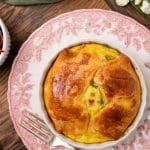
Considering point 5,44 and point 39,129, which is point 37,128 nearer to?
point 39,129

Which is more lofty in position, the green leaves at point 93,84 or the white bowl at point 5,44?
the white bowl at point 5,44

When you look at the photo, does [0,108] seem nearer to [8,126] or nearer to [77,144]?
[8,126]

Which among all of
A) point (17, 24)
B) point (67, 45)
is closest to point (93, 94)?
point (67, 45)

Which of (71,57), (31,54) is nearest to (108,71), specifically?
(71,57)

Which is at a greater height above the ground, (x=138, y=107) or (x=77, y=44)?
(x=77, y=44)

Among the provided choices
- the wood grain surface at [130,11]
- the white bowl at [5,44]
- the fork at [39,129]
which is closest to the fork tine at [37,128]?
the fork at [39,129]

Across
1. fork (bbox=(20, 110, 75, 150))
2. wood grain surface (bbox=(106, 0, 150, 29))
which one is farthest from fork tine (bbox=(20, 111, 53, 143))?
wood grain surface (bbox=(106, 0, 150, 29))

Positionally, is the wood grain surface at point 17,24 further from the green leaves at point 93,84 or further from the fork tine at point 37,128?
the green leaves at point 93,84

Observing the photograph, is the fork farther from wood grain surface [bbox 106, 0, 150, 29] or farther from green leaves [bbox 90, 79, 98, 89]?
wood grain surface [bbox 106, 0, 150, 29]
